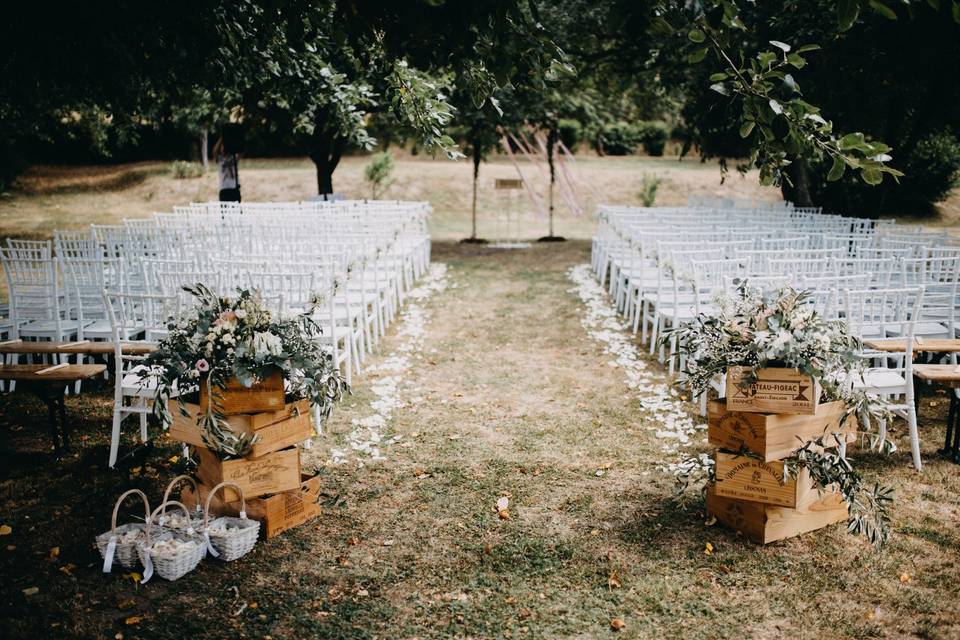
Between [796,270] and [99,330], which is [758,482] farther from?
[99,330]

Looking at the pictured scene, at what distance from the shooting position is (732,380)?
4.06 meters

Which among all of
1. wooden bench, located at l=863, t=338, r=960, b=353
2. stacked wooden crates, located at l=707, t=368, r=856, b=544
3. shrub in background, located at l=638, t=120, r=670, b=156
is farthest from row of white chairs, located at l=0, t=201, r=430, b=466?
shrub in background, located at l=638, t=120, r=670, b=156

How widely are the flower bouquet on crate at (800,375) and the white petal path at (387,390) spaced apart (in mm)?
2461

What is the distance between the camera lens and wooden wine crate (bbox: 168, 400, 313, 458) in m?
4.05

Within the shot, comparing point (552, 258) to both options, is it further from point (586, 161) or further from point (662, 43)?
point (586, 161)

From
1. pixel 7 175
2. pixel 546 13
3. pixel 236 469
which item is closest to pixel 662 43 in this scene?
pixel 546 13

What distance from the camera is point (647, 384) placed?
710 centimetres

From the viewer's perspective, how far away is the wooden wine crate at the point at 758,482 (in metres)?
4.04

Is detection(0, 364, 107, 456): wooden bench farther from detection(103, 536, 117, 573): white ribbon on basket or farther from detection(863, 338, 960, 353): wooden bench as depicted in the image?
detection(863, 338, 960, 353): wooden bench

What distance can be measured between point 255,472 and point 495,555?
→ 1.37 meters

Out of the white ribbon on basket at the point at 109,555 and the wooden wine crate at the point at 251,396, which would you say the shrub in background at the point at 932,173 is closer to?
the wooden wine crate at the point at 251,396

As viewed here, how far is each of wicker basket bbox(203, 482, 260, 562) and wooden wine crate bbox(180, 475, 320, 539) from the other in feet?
0.30

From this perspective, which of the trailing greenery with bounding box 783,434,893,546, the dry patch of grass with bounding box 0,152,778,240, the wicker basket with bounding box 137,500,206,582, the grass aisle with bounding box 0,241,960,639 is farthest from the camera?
the dry patch of grass with bounding box 0,152,778,240

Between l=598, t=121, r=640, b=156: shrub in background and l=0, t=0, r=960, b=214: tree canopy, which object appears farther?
l=598, t=121, r=640, b=156: shrub in background
